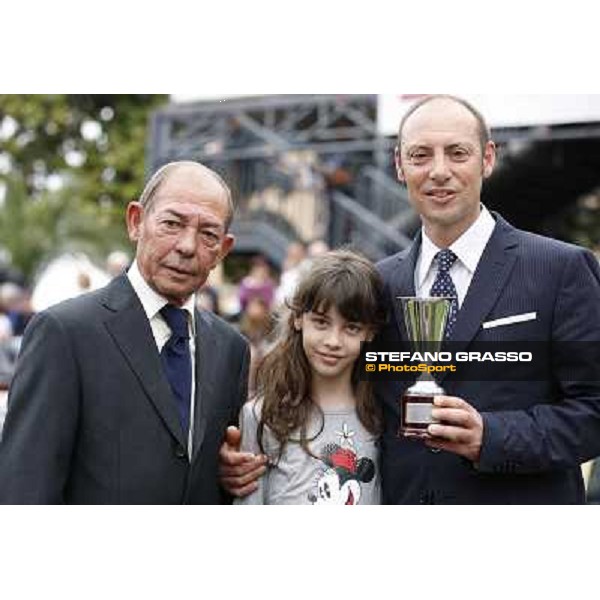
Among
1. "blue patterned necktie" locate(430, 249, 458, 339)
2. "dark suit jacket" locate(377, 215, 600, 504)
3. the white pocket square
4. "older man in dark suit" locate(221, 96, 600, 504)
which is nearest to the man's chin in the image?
"older man in dark suit" locate(221, 96, 600, 504)

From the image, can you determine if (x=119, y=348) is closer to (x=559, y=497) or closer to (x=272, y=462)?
(x=272, y=462)

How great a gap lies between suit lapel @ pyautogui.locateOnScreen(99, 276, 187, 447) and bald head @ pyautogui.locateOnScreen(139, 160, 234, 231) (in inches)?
10.5

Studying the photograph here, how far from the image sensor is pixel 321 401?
114 inches

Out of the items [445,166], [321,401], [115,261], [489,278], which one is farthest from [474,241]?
[115,261]

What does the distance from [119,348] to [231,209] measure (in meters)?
0.50

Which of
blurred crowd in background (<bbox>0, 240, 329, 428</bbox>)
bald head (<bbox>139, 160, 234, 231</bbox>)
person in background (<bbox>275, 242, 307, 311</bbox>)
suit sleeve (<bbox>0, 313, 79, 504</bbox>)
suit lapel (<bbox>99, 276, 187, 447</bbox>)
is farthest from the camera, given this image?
blurred crowd in background (<bbox>0, 240, 329, 428</bbox>)

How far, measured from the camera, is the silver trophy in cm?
281

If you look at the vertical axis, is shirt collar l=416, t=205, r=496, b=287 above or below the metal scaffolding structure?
below

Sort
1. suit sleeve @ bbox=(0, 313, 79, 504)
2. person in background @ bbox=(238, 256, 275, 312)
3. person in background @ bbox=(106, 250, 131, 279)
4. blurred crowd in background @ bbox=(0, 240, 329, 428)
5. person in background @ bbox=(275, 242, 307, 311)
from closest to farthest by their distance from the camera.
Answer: suit sleeve @ bbox=(0, 313, 79, 504) < person in background @ bbox=(275, 242, 307, 311) < blurred crowd in background @ bbox=(0, 240, 329, 428) < person in background @ bbox=(106, 250, 131, 279) < person in background @ bbox=(238, 256, 275, 312)

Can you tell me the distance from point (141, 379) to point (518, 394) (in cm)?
100

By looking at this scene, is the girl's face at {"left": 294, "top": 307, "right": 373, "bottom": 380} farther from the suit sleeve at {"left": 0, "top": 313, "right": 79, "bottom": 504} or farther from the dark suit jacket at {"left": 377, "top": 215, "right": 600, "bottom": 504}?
the suit sleeve at {"left": 0, "top": 313, "right": 79, "bottom": 504}

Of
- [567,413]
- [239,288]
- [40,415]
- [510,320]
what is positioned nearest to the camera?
[40,415]

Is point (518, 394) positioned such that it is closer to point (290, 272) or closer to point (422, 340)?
point (422, 340)
